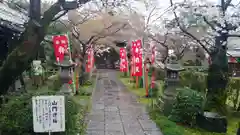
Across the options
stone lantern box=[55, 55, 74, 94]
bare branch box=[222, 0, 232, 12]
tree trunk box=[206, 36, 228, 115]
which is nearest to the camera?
tree trunk box=[206, 36, 228, 115]

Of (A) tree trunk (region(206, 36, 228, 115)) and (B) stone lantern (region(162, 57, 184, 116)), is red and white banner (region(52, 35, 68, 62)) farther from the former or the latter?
(A) tree trunk (region(206, 36, 228, 115))

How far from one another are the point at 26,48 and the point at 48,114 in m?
1.38

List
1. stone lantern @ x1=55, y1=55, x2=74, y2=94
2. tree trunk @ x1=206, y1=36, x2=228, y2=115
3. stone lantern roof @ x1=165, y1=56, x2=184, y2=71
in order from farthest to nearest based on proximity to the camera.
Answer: stone lantern @ x1=55, y1=55, x2=74, y2=94 < stone lantern roof @ x1=165, y1=56, x2=184, y2=71 < tree trunk @ x1=206, y1=36, x2=228, y2=115

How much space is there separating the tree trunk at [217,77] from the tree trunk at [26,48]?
17.2 feet

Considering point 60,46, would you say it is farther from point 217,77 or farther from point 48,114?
point 48,114

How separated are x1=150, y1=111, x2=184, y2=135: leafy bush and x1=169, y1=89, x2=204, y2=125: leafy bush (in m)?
0.41

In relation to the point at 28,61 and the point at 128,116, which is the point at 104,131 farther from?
the point at 28,61

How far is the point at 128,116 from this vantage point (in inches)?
331

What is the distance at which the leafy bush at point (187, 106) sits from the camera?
6.90 meters

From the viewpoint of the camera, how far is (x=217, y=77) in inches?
310

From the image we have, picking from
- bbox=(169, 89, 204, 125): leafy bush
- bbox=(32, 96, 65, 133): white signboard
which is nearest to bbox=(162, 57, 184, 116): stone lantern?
bbox=(169, 89, 204, 125): leafy bush

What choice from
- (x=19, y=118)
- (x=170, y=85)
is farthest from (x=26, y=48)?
(x=170, y=85)

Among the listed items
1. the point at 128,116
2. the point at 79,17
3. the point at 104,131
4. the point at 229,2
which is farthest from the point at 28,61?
the point at 79,17

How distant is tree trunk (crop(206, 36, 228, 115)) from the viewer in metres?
7.66
